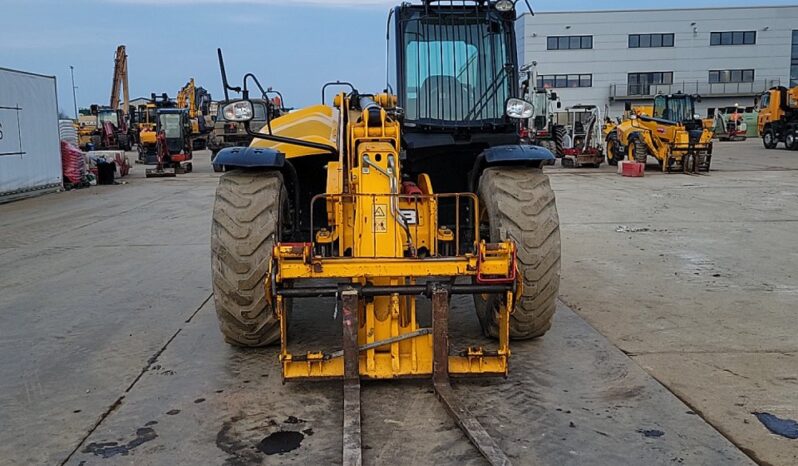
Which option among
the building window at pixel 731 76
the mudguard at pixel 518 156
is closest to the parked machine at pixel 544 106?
the mudguard at pixel 518 156

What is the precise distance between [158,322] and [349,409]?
288 centimetres

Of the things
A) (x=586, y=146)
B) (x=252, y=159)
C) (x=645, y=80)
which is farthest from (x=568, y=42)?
(x=252, y=159)

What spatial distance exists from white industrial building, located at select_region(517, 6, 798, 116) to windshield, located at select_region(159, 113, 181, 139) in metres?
35.9

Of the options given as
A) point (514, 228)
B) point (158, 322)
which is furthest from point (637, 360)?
point (158, 322)

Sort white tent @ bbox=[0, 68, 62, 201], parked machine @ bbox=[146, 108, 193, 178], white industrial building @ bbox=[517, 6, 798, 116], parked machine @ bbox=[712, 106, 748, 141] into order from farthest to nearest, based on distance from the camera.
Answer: white industrial building @ bbox=[517, 6, 798, 116], parked machine @ bbox=[712, 106, 748, 141], parked machine @ bbox=[146, 108, 193, 178], white tent @ bbox=[0, 68, 62, 201]

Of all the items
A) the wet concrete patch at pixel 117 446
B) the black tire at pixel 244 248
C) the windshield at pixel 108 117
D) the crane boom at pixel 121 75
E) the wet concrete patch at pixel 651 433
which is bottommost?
→ the wet concrete patch at pixel 651 433

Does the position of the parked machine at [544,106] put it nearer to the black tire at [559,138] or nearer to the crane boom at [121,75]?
the black tire at [559,138]

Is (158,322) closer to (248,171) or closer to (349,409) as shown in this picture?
(248,171)

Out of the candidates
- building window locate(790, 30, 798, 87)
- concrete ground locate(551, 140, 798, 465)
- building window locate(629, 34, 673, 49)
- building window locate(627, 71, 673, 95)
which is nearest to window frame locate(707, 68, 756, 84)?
building window locate(627, 71, 673, 95)

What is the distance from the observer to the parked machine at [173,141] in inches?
1012

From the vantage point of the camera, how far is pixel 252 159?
4938mm

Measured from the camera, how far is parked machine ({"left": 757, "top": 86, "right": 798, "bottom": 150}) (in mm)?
31672

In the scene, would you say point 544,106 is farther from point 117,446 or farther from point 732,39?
point 732,39

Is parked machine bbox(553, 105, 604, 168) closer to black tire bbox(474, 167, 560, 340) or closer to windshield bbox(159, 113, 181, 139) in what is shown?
windshield bbox(159, 113, 181, 139)
